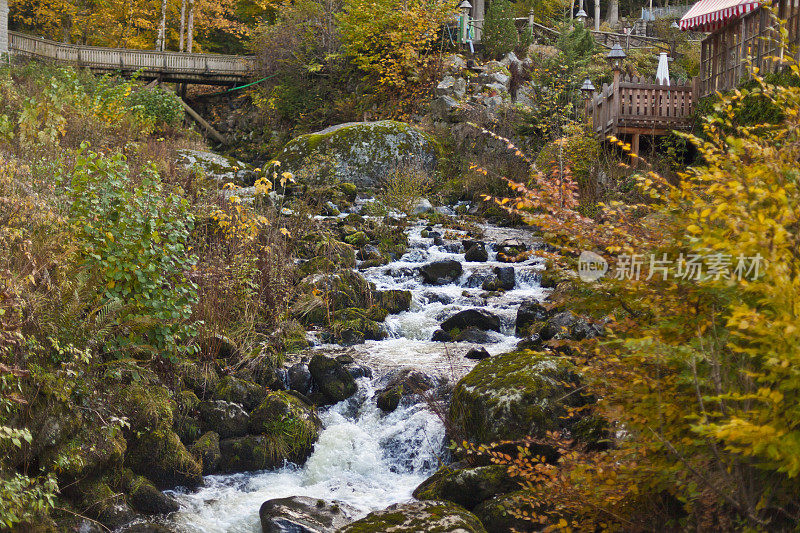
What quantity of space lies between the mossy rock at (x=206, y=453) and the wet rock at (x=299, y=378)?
4.51 ft

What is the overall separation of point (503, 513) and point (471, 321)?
4.34 m

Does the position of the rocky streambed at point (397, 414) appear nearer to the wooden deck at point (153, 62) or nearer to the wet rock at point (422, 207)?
the wet rock at point (422, 207)

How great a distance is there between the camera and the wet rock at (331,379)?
7344 millimetres

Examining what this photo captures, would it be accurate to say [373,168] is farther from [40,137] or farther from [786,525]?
[786,525]

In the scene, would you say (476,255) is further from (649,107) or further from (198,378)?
(198,378)

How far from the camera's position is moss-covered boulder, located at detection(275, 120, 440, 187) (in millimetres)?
16078

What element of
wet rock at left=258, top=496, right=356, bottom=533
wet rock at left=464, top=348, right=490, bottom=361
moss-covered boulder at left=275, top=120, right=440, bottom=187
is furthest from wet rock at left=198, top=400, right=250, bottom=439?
moss-covered boulder at left=275, top=120, right=440, bottom=187

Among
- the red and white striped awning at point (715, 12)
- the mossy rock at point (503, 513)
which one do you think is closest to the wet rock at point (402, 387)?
the mossy rock at point (503, 513)

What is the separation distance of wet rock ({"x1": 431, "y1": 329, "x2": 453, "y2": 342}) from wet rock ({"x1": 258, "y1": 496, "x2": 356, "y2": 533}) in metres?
3.63

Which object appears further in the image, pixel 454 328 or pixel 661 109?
pixel 661 109

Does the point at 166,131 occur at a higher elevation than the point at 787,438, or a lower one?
higher

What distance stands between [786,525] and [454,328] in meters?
6.32

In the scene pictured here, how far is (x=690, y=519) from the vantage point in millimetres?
3234

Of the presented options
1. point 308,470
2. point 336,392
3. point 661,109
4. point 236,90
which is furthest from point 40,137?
point 236,90
